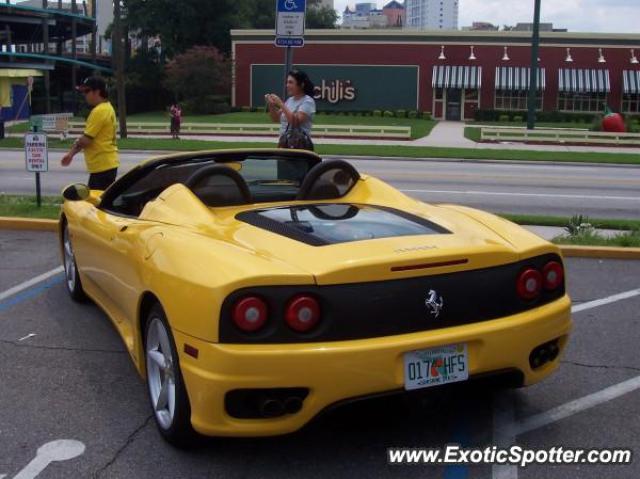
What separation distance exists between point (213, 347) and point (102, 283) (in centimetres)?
214

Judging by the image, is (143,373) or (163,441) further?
(143,373)

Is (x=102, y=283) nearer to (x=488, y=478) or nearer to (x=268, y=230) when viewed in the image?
(x=268, y=230)

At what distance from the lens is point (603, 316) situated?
6.27m

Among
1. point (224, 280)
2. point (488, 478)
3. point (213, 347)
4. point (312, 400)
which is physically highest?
point (224, 280)

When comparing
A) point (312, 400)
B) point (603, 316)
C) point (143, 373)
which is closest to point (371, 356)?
point (312, 400)

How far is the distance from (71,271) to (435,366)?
12.5 ft

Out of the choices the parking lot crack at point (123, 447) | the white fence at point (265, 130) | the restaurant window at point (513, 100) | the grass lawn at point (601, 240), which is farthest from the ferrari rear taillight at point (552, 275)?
the restaurant window at point (513, 100)

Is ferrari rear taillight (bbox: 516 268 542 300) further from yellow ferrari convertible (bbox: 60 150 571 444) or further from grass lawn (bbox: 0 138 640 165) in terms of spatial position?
grass lawn (bbox: 0 138 640 165)

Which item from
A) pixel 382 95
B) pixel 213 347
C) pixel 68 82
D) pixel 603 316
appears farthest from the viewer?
pixel 68 82

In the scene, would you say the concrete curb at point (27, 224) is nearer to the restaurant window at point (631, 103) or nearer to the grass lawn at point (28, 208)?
the grass lawn at point (28, 208)

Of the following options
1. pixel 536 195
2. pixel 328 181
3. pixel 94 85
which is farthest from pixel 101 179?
pixel 536 195

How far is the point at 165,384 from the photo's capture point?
3.96 meters

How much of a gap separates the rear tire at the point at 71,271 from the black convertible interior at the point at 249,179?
3.23 feet

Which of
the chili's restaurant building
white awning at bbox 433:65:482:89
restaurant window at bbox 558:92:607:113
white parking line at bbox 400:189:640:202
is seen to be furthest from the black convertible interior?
restaurant window at bbox 558:92:607:113
